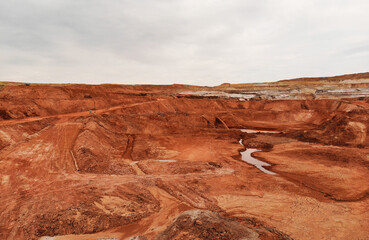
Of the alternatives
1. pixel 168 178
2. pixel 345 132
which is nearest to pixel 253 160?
pixel 168 178

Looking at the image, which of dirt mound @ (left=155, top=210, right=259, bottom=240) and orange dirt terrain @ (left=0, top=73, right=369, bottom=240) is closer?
dirt mound @ (left=155, top=210, right=259, bottom=240)

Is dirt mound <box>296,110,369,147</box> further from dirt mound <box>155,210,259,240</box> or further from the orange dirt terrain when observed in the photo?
dirt mound <box>155,210,259,240</box>

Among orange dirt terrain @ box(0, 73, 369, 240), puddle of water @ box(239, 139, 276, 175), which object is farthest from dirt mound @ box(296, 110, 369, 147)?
puddle of water @ box(239, 139, 276, 175)

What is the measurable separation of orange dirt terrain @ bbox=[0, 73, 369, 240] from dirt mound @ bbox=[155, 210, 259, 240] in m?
0.04

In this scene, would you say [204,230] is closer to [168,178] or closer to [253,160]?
[168,178]

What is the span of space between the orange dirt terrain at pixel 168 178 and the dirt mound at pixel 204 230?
38 mm

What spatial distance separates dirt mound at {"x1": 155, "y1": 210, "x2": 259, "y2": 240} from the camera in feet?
19.8

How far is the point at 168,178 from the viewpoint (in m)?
11.6

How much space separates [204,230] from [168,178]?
5.60 meters

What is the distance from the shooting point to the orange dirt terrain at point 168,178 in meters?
7.46

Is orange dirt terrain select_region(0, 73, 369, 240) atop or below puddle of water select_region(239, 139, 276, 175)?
atop

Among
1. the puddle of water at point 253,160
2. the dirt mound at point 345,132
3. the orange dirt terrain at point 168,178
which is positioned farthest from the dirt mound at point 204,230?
the dirt mound at point 345,132

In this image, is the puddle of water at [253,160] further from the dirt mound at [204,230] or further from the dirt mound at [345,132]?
the dirt mound at [204,230]

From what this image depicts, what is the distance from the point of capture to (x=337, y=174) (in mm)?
12781
